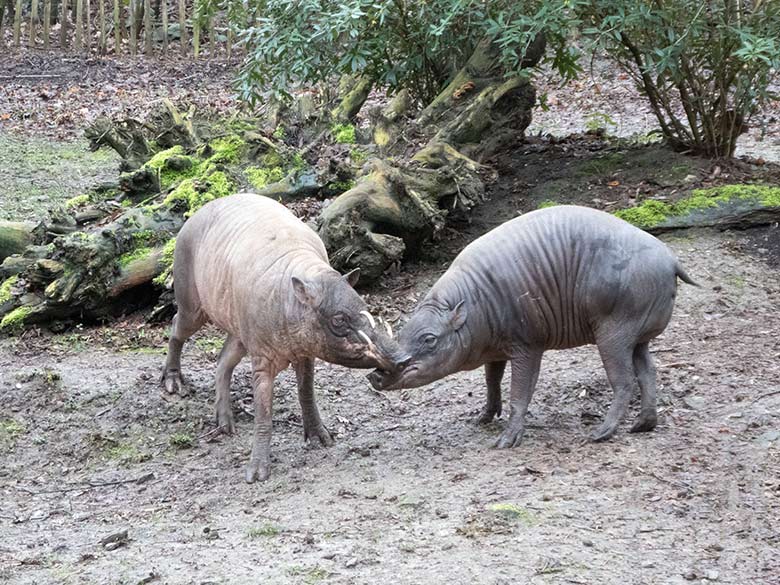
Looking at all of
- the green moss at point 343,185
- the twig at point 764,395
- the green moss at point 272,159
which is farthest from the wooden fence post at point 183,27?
the twig at point 764,395

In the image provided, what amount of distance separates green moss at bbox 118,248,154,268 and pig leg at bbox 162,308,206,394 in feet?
4.94

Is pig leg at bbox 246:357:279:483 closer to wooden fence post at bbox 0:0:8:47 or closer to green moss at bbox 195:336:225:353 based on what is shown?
green moss at bbox 195:336:225:353

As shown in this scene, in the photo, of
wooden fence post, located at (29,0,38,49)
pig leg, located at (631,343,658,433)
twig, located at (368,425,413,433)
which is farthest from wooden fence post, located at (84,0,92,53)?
pig leg, located at (631,343,658,433)

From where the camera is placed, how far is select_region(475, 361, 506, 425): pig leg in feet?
21.5

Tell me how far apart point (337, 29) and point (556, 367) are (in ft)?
11.6

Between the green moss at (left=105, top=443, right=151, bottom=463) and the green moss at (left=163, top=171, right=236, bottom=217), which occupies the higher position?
the green moss at (left=163, top=171, right=236, bottom=217)

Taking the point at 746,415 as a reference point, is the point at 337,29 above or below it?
above

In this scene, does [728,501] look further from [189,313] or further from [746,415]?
[189,313]

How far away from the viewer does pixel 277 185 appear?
9.59 metres

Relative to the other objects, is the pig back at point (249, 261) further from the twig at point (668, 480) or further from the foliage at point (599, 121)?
the foliage at point (599, 121)

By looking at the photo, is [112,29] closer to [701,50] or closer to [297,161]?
[297,161]

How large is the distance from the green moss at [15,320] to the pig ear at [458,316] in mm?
4122

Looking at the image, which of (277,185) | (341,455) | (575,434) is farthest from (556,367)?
(277,185)

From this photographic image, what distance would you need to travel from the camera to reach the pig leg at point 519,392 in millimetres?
6125
